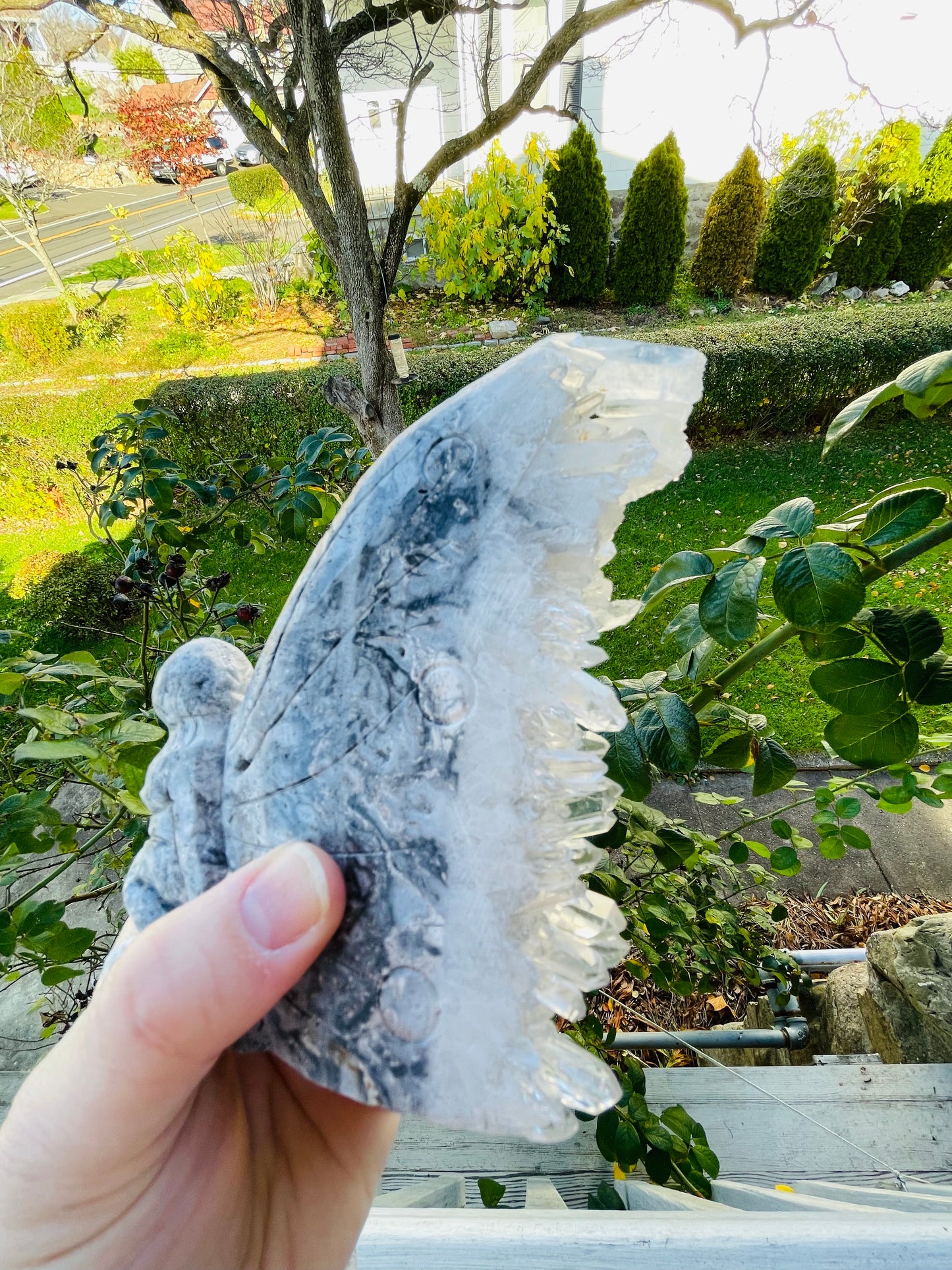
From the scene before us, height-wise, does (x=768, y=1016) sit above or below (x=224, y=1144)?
below

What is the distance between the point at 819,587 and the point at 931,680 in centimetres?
31

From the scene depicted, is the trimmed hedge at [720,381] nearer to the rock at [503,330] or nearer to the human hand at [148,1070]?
the rock at [503,330]

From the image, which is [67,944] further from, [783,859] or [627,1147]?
[783,859]

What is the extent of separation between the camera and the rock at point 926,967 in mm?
1789

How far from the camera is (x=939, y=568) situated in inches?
195

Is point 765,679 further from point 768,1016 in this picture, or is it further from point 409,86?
point 409,86

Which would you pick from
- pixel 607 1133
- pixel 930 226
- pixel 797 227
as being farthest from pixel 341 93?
pixel 930 226

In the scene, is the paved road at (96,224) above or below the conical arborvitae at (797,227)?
above

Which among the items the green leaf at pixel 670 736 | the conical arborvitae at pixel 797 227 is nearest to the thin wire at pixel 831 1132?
the green leaf at pixel 670 736

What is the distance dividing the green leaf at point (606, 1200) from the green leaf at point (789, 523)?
4.43 feet

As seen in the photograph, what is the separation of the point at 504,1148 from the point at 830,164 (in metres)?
10.6

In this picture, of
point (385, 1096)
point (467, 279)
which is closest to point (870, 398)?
point (385, 1096)

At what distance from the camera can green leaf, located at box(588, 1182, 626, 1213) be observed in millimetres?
1340

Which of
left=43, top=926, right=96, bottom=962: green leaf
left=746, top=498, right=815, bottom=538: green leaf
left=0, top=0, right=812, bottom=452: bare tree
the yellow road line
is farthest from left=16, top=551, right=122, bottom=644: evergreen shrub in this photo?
the yellow road line
